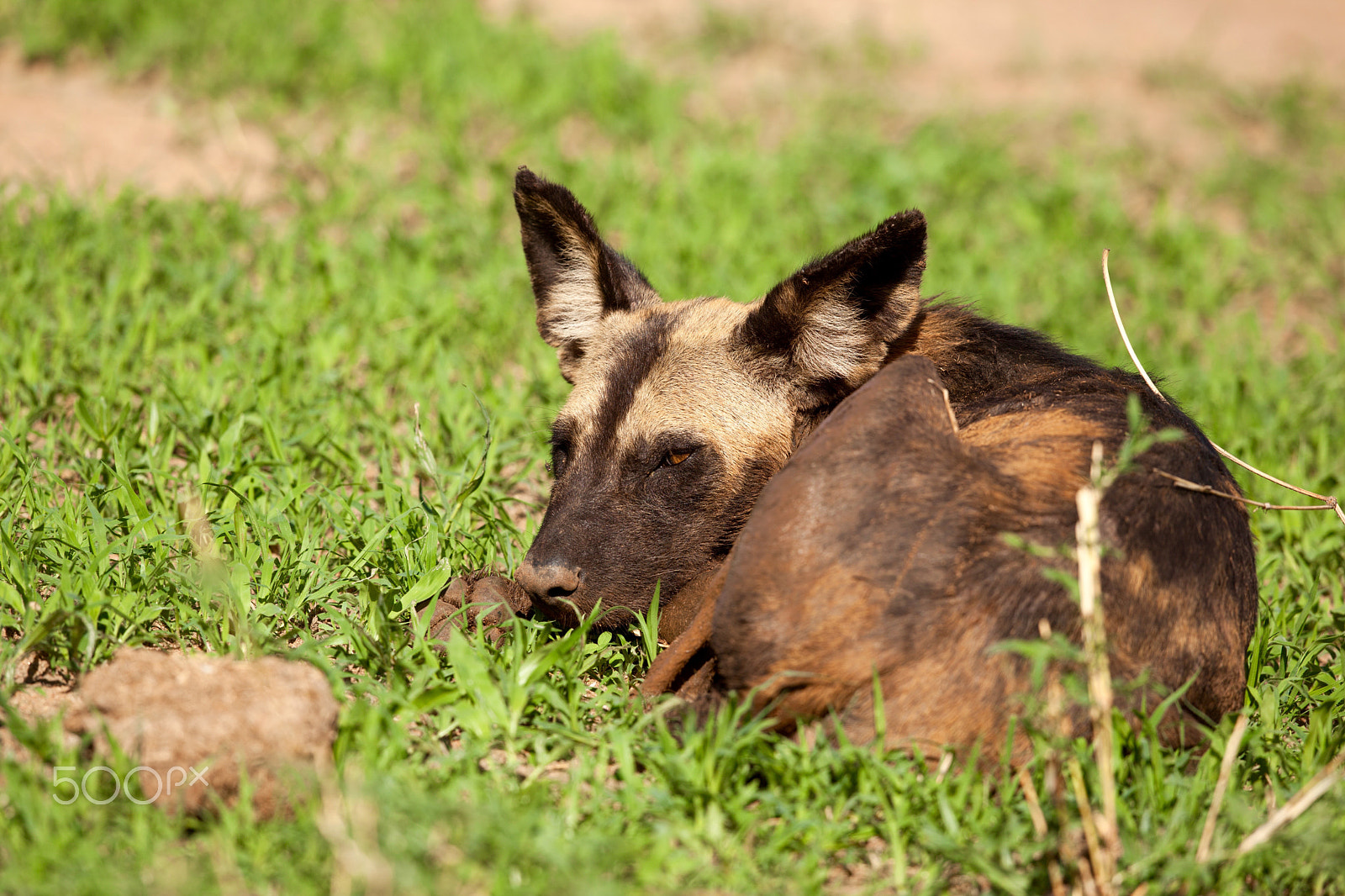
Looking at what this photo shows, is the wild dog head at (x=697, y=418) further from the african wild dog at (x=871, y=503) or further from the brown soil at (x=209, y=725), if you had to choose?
the brown soil at (x=209, y=725)

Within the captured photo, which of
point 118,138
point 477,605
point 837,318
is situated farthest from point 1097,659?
point 118,138

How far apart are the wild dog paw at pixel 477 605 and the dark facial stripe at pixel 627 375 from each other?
0.60 m

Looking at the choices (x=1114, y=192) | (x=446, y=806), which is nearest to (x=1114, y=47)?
(x=1114, y=192)

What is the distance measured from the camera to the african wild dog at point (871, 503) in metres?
2.83

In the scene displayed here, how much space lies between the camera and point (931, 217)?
7637 mm

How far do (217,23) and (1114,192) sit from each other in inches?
268

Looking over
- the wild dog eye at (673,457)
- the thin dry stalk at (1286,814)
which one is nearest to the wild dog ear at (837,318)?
the wild dog eye at (673,457)

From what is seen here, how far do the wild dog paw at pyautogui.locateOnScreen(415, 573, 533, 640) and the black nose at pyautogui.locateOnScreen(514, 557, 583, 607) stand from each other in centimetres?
11

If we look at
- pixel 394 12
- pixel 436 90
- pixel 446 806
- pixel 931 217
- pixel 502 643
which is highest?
pixel 394 12

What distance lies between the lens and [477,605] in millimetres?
3553

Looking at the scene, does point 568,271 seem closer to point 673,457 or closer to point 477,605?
point 673,457

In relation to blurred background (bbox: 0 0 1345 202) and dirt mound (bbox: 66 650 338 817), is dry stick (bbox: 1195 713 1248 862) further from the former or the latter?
blurred background (bbox: 0 0 1345 202)

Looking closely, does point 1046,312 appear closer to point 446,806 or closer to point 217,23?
point 446,806

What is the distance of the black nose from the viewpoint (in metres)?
3.51
